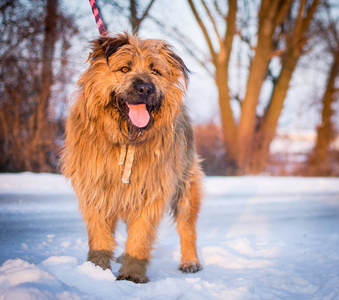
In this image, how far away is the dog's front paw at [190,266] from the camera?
9.59ft

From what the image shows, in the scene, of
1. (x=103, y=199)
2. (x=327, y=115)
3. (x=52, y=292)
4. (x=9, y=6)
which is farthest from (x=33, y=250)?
(x=327, y=115)


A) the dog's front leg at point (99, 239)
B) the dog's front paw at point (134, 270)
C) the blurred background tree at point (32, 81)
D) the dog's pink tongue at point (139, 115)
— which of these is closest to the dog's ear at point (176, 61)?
the dog's pink tongue at point (139, 115)

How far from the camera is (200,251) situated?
3510 mm

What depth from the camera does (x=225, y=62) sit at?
476 inches

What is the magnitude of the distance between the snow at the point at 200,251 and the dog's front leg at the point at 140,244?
0.17 m

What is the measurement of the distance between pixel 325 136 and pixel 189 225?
42.7 ft

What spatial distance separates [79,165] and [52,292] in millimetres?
1306

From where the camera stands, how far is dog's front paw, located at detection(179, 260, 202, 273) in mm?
2922

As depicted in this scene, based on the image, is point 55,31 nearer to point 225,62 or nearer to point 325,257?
point 225,62

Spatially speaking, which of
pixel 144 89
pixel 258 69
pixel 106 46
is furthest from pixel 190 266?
pixel 258 69

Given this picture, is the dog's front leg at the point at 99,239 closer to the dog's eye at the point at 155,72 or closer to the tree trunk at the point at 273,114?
the dog's eye at the point at 155,72

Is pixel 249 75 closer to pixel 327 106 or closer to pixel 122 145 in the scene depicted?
pixel 327 106

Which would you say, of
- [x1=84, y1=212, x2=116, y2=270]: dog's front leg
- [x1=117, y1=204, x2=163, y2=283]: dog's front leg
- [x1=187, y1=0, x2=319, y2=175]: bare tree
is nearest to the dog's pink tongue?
[x1=117, y1=204, x2=163, y2=283]: dog's front leg

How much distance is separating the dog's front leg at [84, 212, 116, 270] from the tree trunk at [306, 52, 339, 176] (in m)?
12.2
